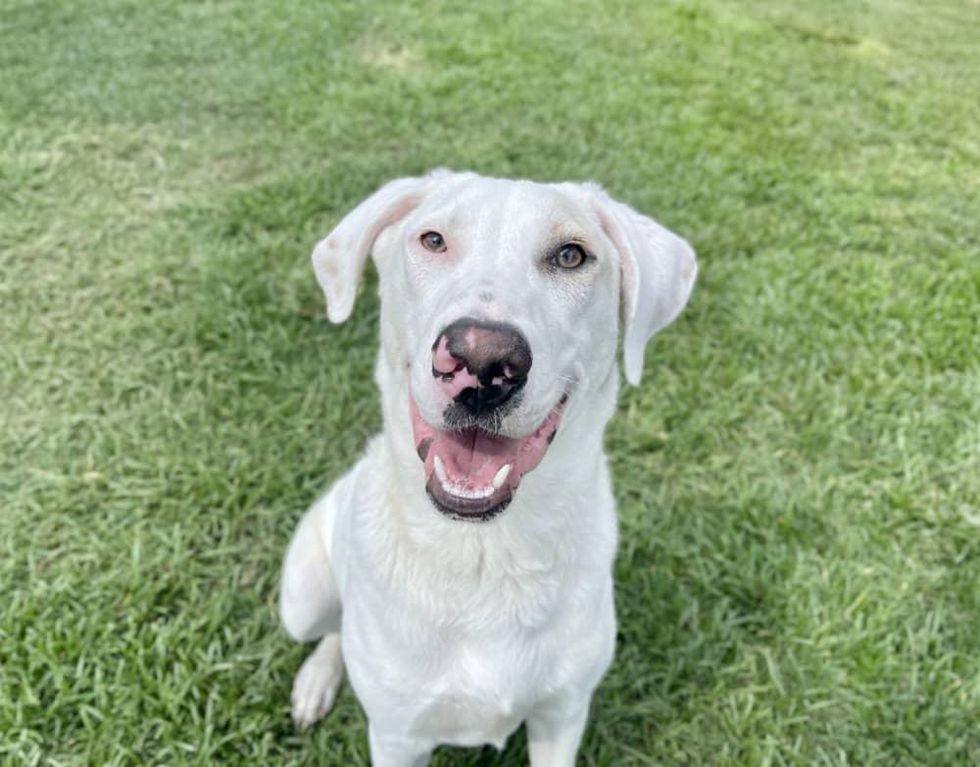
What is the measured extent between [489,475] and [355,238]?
760 millimetres

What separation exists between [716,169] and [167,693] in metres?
4.93

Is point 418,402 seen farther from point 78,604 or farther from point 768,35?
point 768,35

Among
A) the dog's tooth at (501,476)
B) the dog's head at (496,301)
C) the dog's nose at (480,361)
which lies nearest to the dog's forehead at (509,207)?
the dog's head at (496,301)

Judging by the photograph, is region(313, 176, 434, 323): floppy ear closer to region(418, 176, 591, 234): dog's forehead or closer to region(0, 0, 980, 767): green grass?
region(418, 176, 591, 234): dog's forehead

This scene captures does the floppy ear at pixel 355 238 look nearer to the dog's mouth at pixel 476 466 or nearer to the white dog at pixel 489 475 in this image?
the white dog at pixel 489 475

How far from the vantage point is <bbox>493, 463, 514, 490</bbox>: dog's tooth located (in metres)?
1.83

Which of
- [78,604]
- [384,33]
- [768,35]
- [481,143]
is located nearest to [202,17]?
[384,33]

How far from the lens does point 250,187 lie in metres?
5.38

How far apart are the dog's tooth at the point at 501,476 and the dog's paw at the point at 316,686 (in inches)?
57.5

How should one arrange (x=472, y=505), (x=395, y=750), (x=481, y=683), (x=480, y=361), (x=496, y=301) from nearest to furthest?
(x=480, y=361), (x=496, y=301), (x=472, y=505), (x=481, y=683), (x=395, y=750)

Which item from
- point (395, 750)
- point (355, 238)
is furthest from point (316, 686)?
point (355, 238)

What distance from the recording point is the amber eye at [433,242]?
1984mm

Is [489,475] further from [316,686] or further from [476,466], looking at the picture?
[316,686]

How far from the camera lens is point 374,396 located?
4004 millimetres
